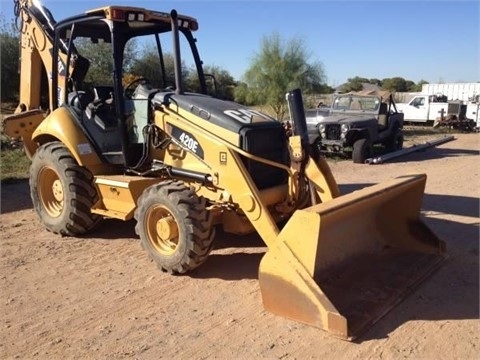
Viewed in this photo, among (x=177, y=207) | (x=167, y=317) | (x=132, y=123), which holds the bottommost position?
(x=167, y=317)

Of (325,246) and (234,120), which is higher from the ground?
(234,120)

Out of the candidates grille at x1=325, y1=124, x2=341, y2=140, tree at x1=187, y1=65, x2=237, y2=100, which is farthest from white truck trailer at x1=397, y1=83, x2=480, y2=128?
grille at x1=325, y1=124, x2=341, y2=140

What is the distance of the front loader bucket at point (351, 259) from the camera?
3754mm

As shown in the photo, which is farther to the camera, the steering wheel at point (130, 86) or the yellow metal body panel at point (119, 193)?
the steering wheel at point (130, 86)

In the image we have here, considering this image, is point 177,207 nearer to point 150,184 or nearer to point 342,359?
point 150,184

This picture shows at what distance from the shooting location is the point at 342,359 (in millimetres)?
3400

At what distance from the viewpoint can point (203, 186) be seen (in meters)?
5.03

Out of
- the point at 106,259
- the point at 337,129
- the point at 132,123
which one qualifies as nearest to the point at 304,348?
the point at 106,259

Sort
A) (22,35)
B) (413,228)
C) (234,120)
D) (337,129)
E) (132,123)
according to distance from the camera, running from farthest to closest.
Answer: (337,129) → (22,35) → (132,123) → (413,228) → (234,120)

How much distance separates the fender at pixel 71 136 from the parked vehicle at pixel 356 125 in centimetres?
709

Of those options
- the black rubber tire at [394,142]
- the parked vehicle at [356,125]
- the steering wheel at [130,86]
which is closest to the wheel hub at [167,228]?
the steering wheel at [130,86]

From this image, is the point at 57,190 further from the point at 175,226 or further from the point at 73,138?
the point at 175,226

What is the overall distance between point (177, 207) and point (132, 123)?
1.53 meters

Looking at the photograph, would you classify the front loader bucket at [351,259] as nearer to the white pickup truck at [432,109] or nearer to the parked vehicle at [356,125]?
the parked vehicle at [356,125]
